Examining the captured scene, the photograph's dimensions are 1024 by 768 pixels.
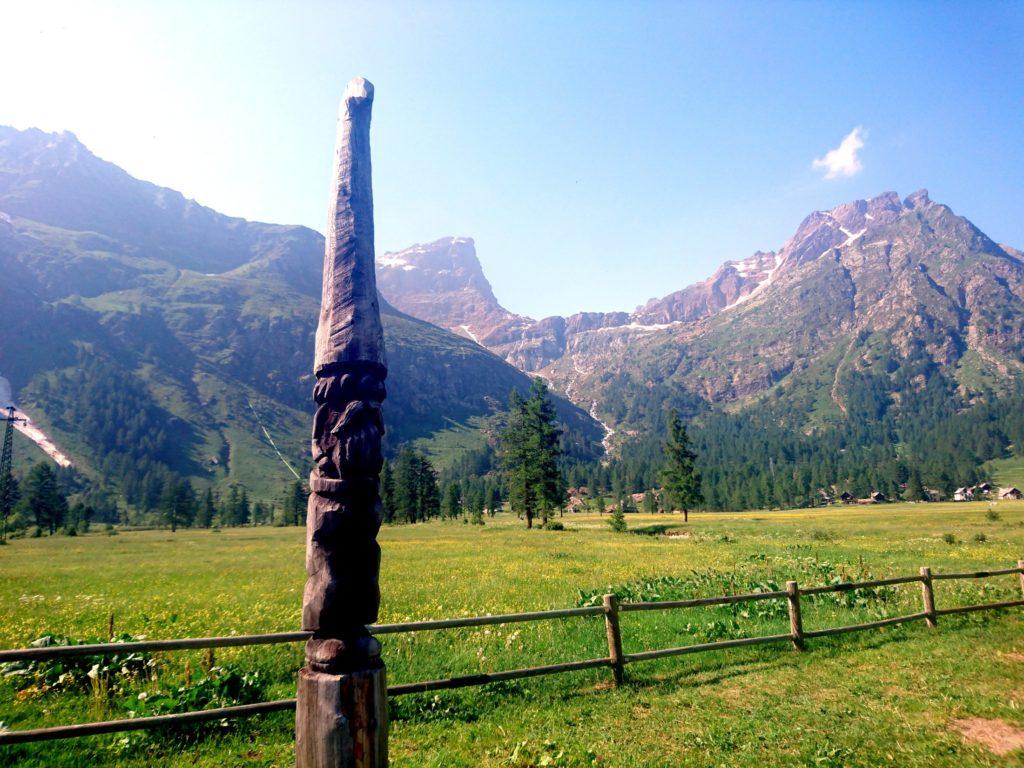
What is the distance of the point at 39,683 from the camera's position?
986 cm

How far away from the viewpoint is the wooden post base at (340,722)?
3.82 metres

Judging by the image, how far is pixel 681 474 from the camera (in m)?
73.4

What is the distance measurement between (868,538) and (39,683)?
51.1 meters

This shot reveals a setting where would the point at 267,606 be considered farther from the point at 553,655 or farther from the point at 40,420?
the point at 40,420

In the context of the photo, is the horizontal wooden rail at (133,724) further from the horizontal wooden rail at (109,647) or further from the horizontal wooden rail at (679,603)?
the horizontal wooden rail at (679,603)

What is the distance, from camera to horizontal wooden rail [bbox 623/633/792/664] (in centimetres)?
1137

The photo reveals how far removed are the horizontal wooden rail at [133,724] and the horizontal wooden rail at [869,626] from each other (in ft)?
40.7

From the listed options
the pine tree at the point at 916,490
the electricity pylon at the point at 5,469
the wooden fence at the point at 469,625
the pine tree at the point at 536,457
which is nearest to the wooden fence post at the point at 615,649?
the wooden fence at the point at 469,625

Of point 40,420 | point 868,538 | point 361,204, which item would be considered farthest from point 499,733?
point 40,420

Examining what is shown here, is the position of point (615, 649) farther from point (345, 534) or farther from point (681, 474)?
point (681, 474)

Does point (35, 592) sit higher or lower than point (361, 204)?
lower

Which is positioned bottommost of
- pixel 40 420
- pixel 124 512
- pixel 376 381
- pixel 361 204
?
pixel 124 512

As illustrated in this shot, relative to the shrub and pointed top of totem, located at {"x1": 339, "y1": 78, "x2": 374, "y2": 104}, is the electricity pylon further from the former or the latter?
pointed top of totem, located at {"x1": 339, "y1": 78, "x2": 374, "y2": 104}

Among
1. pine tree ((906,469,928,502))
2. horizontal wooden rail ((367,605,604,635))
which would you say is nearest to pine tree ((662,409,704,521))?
horizontal wooden rail ((367,605,604,635))
